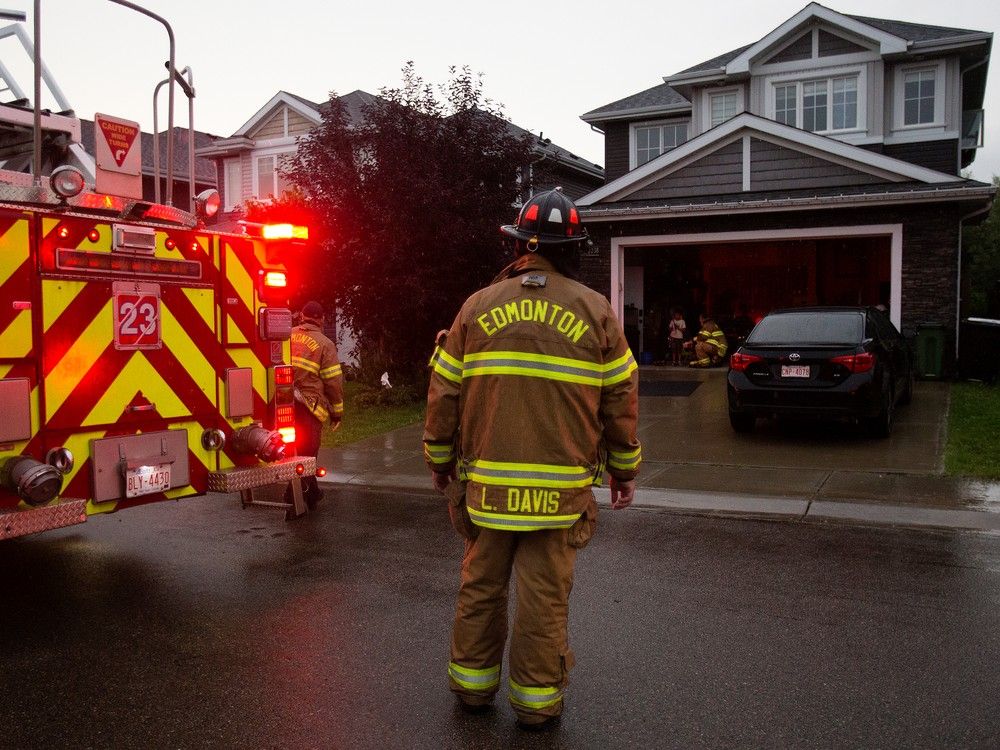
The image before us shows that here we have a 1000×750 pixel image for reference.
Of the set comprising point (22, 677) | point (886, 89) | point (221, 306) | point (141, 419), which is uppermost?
point (886, 89)

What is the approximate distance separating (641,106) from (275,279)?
2000 centimetres

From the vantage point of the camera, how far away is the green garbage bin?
1608 centimetres

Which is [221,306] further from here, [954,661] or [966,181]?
[966,181]

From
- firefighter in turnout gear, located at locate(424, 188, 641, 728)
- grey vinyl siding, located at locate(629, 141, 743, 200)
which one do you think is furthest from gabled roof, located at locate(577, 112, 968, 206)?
firefighter in turnout gear, located at locate(424, 188, 641, 728)

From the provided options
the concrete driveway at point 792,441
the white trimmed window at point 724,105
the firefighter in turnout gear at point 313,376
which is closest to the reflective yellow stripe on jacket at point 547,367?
the firefighter in turnout gear at point 313,376

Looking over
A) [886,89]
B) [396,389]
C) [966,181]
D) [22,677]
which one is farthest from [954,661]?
[886,89]

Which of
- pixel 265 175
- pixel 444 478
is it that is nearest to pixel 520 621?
pixel 444 478

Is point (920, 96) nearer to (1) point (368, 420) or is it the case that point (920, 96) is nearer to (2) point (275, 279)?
(1) point (368, 420)

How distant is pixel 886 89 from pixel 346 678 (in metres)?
20.3

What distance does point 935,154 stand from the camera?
784 inches

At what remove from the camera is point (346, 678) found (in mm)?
4035

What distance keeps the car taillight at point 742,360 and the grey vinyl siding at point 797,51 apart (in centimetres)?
1335

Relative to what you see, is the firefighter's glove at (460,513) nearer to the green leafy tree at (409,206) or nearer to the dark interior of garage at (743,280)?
the green leafy tree at (409,206)

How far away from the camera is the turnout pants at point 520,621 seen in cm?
341
